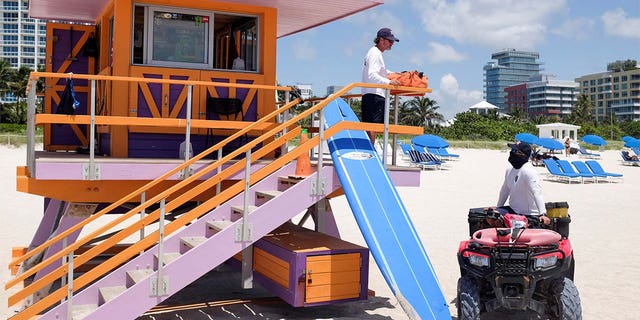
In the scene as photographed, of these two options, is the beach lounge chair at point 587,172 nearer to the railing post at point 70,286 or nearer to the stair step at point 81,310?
the stair step at point 81,310

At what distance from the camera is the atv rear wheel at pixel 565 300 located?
6793 millimetres

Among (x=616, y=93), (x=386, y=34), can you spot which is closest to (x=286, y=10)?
(x=386, y=34)

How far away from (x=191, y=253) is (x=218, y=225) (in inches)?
25.3

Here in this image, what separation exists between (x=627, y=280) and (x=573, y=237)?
4.42 m

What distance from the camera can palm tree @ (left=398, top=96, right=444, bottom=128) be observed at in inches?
3967

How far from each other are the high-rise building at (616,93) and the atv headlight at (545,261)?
171401mm

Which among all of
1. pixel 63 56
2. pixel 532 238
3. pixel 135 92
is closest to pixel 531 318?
pixel 532 238

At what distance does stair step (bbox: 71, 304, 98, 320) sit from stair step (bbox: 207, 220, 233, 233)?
4.73 ft

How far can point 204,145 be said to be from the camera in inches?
375

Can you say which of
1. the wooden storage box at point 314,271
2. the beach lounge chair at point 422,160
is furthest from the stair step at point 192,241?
the beach lounge chair at point 422,160

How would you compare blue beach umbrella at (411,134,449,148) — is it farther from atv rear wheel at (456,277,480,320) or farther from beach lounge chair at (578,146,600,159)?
atv rear wheel at (456,277,480,320)

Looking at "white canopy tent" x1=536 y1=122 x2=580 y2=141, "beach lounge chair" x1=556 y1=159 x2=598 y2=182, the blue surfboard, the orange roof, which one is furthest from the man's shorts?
"white canopy tent" x1=536 y1=122 x2=580 y2=141

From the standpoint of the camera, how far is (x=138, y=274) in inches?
284

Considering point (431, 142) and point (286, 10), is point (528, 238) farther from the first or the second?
point (431, 142)
